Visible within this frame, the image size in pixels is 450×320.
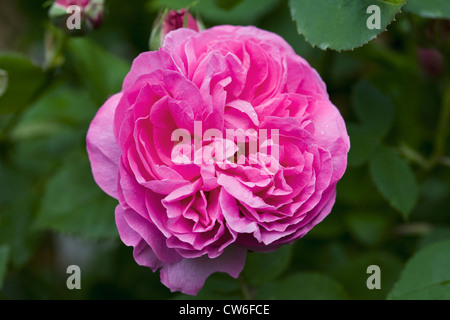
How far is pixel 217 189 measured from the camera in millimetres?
481

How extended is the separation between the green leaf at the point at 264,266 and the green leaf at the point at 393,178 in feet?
0.45

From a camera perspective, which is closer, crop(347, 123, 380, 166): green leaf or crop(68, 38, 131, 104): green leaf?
crop(347, 123, 380, 166): green leaf

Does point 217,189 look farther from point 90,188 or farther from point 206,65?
point 90,188

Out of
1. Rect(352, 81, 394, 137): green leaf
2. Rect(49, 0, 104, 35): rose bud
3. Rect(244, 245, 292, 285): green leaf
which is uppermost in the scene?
Rect(49, 0, 104, 35): rose bud

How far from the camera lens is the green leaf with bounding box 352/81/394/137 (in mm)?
695

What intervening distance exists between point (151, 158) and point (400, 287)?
0.30 m

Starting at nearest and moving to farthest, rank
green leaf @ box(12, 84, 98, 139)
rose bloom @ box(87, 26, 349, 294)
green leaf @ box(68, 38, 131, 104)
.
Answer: rose bloom @ box(87, 26, 349, 294) < green leaf @ box(68, 38, 131, 104) < green leaf @ box(12, 84, 98, 139)

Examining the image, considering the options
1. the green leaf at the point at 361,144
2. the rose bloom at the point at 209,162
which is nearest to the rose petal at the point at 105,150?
the rose bloom at the point at 209,162

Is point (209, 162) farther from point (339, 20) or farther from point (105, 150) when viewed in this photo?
point (339, 20)

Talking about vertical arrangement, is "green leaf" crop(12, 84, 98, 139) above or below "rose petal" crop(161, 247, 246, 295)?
above

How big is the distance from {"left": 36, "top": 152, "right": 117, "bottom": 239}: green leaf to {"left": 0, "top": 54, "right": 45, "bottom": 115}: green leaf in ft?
0.37

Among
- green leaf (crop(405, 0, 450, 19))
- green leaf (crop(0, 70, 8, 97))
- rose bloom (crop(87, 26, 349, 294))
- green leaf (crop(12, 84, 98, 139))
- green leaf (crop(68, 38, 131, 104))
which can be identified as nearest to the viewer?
rose bloom (crop(87, 26, 349, 294))

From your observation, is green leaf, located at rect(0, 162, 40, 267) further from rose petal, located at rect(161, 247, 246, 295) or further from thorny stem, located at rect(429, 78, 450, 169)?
thorny stem, located at rect(429, 78, 450, 169)

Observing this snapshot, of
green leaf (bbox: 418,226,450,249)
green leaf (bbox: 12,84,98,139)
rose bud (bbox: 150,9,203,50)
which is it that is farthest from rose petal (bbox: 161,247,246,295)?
green leaf (bbox: 12,84,98,139)
